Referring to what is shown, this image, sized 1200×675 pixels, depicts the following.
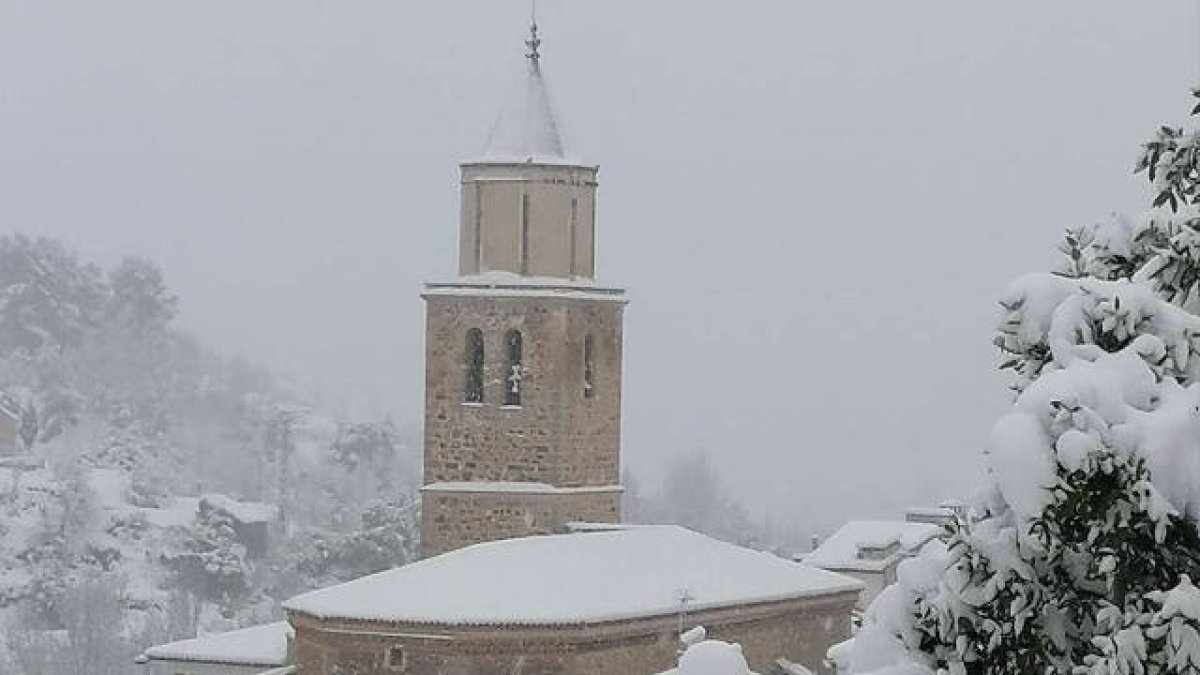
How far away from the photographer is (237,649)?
1894 centimetres

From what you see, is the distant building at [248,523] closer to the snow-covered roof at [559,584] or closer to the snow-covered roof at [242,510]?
the snow-covered roof at [242,510]

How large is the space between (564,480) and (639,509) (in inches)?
1717

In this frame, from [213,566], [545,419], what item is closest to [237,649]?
[545,419]

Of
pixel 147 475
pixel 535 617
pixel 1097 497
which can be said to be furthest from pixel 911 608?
pixel 147 475

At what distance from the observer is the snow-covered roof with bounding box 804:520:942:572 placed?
2884 cm

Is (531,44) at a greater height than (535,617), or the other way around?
(531,44)

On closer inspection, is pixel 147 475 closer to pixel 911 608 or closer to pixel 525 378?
pixel 525 378

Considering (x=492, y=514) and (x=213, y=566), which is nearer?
(x=492, y=514)

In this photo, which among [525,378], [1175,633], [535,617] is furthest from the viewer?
[525,378]

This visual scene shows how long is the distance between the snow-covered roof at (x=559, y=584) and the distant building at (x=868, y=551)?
28.0 ft

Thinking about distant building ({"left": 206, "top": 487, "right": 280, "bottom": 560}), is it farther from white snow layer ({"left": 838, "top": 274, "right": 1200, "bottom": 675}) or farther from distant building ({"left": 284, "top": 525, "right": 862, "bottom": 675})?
white snow layer ({"left": 838, "top": 274, "right": 1200, "bottom": 675})

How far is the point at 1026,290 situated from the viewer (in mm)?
5043

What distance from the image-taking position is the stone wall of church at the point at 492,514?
62.5ft

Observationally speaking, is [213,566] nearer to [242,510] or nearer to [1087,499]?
[242,510]
